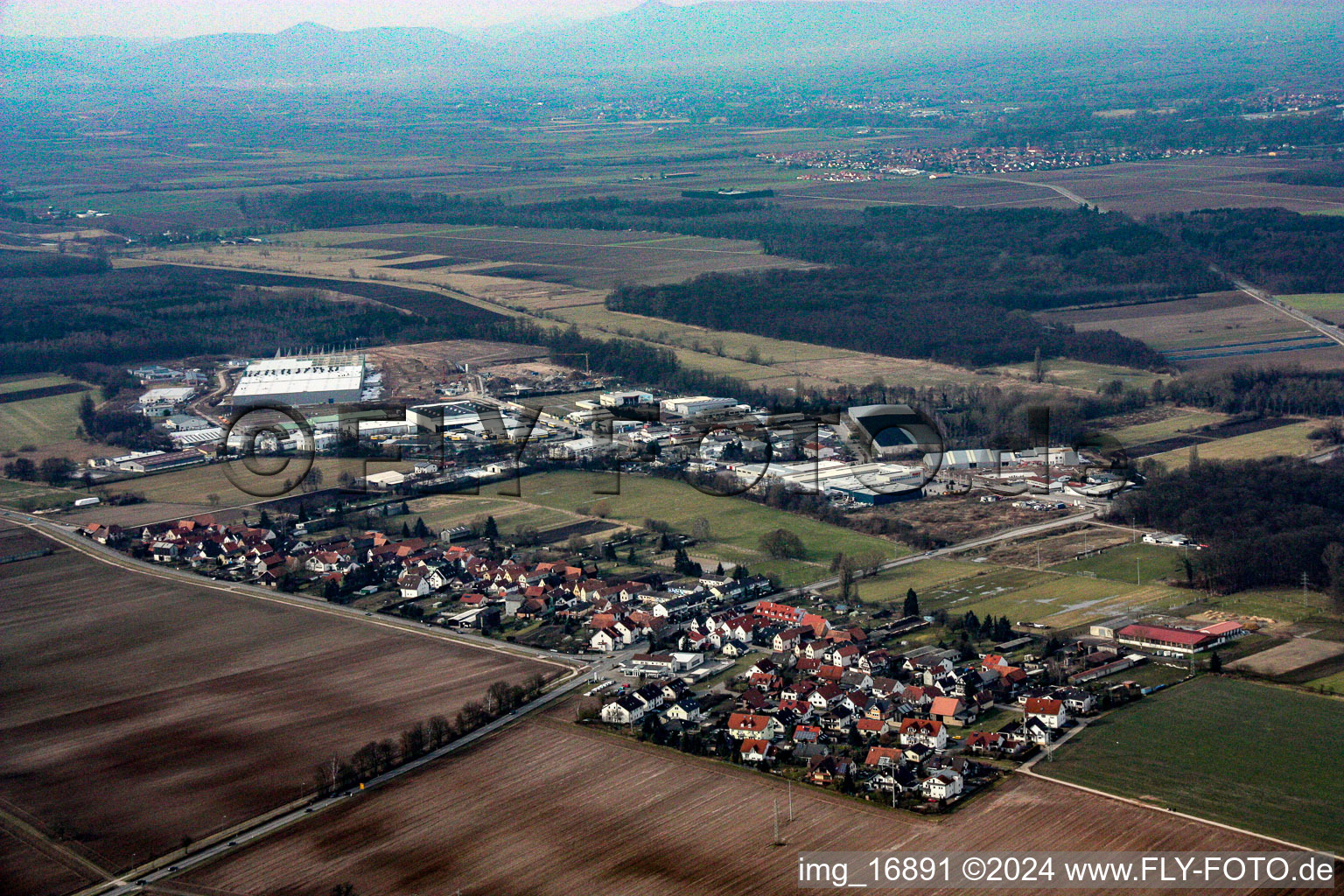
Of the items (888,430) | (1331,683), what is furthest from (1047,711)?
(888,430)

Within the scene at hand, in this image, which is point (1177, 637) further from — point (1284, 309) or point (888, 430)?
point (1284, 309)

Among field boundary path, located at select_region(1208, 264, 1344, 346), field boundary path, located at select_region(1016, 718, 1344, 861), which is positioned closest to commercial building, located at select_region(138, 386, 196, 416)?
field boundary path, located at select_region(1016, 718, 1344, 861)

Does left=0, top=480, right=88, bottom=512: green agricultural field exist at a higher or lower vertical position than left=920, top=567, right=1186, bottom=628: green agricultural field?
lower

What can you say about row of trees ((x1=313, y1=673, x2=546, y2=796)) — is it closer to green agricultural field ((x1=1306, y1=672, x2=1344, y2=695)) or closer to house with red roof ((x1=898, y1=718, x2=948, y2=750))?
house with red roof ((x1=898, y1=718, x2=948, y2=750))

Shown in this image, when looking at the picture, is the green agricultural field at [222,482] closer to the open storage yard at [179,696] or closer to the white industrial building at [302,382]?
the white industrial building at [302,382]

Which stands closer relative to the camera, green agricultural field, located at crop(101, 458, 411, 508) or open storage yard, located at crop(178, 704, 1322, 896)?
open storage yard, located at crop(178, 704, 1322, 896)

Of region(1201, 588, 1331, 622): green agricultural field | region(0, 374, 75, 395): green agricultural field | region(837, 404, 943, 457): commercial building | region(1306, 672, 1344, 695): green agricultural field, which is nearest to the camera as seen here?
region(1306, 672, 1344, 695): green agricultural field

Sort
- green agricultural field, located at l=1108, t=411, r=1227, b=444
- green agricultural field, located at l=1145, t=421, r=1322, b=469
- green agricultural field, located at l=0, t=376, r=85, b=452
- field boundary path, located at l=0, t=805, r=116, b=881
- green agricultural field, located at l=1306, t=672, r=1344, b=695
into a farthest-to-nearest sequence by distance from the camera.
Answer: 1. green agricultural field, located at l=0, t=376, r=85, b=452
2. green agricultural field, located at l=1108, t=411, r=1227, b=444
3. green agricultural field, located at l=1145, t=421, r=1322, b=469
4. green agricultural field, located at l=1306, t=672, r=1344, b=695
5. field boundary path, located at l=0, t=805, r=116, b=881
